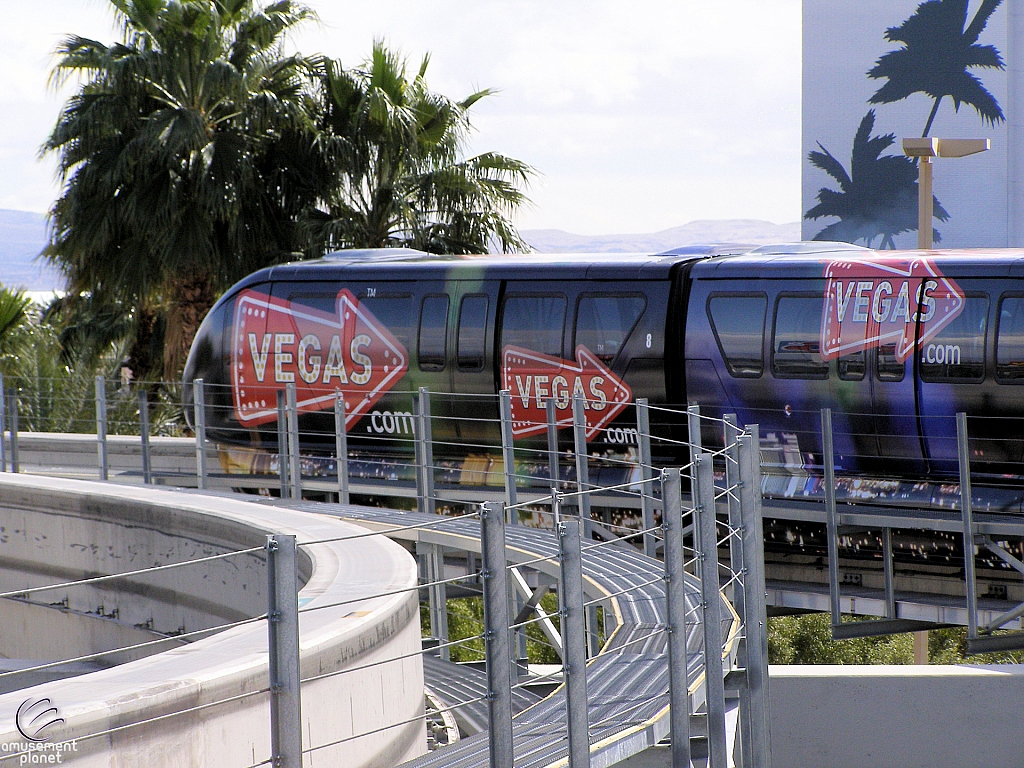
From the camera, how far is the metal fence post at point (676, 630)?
185 inches

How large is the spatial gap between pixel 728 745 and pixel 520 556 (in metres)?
2.59

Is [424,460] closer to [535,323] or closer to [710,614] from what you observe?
[535,323]

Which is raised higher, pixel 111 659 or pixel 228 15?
pixel 228 15

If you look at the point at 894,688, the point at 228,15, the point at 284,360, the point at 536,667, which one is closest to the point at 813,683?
the point at 894,688

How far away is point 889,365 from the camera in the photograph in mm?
11625

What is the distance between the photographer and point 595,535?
42.0ft

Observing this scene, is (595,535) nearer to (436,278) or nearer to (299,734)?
(436,278)

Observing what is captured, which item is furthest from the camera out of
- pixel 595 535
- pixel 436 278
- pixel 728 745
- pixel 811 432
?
pixel 436 278

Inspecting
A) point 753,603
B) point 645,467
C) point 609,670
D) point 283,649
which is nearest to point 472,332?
point 645,467

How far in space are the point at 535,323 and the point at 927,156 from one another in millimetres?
5644

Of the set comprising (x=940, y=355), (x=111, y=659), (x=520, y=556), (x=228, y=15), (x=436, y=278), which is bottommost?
(x=111, y=659)

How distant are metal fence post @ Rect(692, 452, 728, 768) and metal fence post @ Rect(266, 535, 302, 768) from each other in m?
2.02

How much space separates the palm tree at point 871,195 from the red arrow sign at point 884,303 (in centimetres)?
3850

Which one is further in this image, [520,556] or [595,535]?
[595,535]
